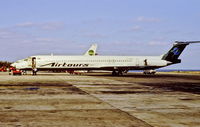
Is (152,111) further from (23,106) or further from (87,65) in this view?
(87,65)

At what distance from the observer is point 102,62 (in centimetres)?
4750

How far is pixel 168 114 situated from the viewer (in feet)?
28.3

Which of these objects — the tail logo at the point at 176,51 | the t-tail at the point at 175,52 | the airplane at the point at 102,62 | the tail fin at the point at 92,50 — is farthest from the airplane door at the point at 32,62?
the tail fin at the point at 92,50

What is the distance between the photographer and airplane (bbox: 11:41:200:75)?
147 ft

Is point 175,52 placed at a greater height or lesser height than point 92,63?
greater

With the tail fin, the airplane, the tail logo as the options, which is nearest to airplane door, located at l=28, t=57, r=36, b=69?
the airplane

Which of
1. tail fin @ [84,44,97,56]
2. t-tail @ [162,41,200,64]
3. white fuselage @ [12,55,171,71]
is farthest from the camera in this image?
tail fin @ [84,44,97,56]

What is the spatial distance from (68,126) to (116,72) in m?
44.1

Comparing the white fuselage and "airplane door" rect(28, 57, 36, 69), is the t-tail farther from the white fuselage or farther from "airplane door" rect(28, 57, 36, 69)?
"airplane door" rect(28, 57, 36, 69)

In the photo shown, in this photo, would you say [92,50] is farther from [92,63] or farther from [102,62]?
[92,63]

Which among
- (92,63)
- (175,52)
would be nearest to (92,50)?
(92,63)

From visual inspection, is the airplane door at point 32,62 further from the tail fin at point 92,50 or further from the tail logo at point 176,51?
the tail fin at point 92,50

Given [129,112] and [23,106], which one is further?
[23,106]

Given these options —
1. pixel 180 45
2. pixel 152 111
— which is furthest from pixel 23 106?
pixel 180 45
